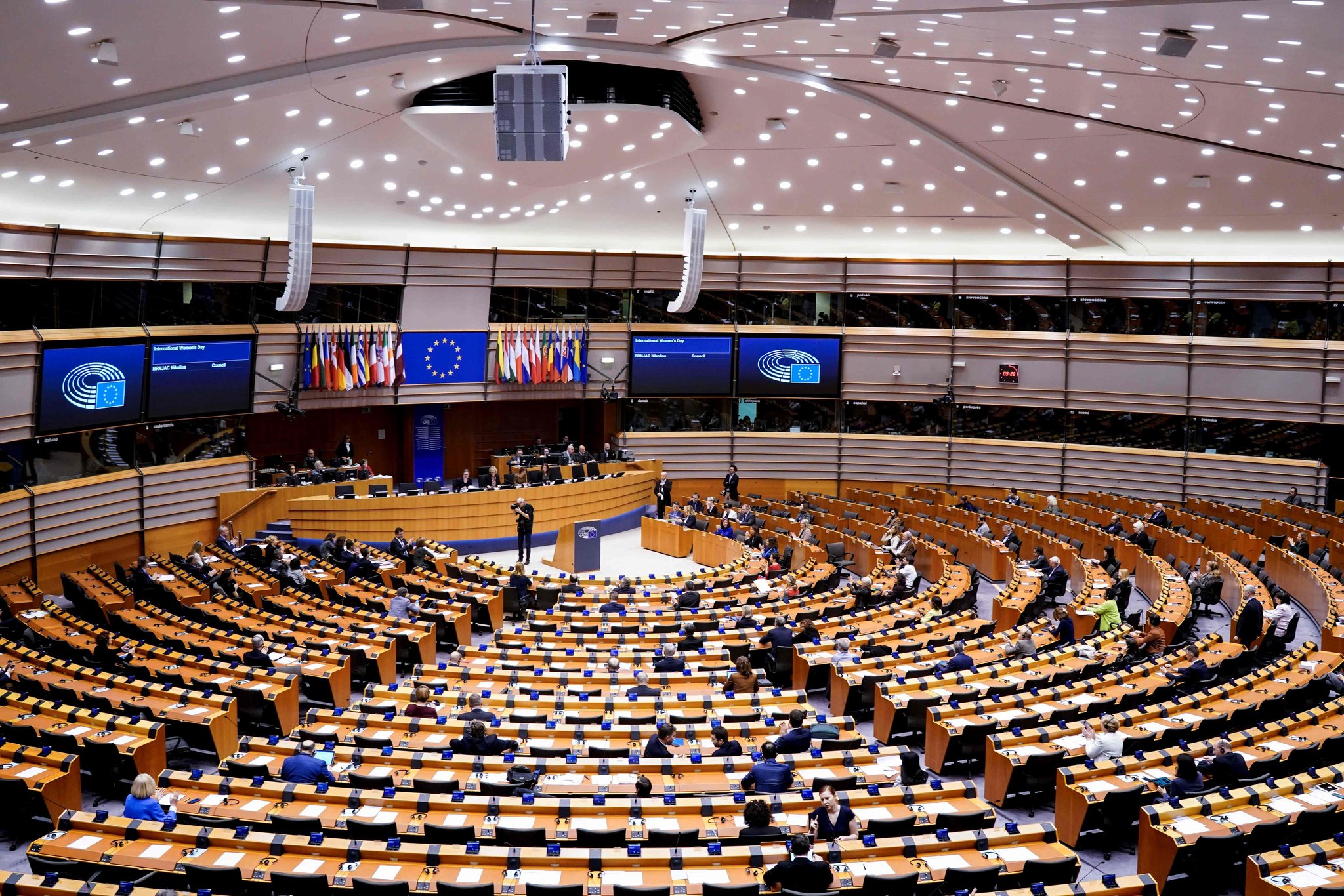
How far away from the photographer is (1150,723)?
10.7 metres

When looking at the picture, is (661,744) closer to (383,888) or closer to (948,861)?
(948,861)

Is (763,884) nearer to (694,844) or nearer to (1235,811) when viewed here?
(694,844)

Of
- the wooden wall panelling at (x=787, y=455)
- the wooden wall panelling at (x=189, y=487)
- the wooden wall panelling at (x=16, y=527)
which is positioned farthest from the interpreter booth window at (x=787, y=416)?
the wooden wall panelling at (x=16, y=527)

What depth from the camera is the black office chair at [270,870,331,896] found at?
24.0ft

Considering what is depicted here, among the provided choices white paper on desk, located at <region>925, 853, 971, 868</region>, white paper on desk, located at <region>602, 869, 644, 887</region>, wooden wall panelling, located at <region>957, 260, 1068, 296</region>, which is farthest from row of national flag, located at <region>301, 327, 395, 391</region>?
white paper on desk, located at <region>925, 853, 971, 868</region>

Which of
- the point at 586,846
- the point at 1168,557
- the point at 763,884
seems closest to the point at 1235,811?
the point at 763,884

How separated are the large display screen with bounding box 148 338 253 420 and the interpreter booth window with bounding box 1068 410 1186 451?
68.8 feet

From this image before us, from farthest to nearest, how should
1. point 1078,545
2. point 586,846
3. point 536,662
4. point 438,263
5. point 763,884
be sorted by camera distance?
point 438,263
point 1078,545
point 536,662
point 586,846
point 763,884

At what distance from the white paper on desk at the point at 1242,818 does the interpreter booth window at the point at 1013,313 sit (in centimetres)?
2087

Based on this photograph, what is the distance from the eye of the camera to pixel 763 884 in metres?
7.40

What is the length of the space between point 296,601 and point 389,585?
1827 millimetres

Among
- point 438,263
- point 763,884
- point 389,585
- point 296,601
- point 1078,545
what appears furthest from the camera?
point 438,263

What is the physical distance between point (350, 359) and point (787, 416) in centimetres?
1214

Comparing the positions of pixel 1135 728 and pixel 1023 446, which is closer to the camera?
pixel 1135 728
